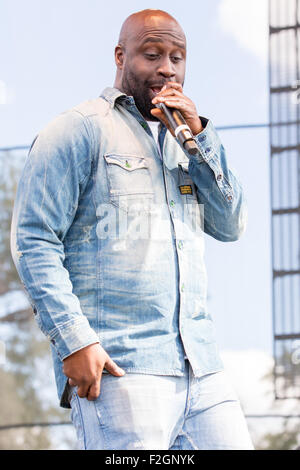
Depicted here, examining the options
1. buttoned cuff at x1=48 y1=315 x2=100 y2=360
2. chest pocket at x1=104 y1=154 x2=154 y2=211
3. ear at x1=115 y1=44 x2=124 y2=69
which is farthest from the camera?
ear at x1=115 y1=44 x2=124 y2=69

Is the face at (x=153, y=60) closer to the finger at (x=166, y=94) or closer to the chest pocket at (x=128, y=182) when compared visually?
the finger at (x=166, y=94)

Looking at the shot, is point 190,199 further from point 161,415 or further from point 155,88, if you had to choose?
point 161,415

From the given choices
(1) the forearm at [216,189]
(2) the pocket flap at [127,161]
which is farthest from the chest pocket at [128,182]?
(1) the forearm at [216,189]

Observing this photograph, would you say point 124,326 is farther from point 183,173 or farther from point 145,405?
point 183,173

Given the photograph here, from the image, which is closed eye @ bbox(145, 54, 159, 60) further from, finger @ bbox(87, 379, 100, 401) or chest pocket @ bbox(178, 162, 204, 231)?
finger @ bbox(87, 379, 100, 401)

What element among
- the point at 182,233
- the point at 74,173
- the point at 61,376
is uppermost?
the point at 74,173

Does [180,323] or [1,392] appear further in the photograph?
[1,392]

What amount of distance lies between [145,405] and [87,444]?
127 mm

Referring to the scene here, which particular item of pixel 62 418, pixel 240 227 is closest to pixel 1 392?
pixel 62 418

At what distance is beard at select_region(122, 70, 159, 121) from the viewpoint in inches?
62.2

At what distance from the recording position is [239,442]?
1375 mm

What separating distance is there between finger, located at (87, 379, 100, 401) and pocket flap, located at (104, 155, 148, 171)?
0.42 m

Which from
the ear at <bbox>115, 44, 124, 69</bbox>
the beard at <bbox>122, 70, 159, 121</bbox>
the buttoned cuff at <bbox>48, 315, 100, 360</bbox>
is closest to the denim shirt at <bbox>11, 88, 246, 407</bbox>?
the buttoned cuff at <bbox>48, 315, 100, 360</bbox>

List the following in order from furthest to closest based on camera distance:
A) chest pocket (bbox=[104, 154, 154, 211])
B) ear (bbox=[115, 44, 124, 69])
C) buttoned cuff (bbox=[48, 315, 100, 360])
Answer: ear (bbox=[115, 44, 124, 69])
chest pocket (bbox=[104, 154, 154, 211])
buttoned cuff (bbox=[48, 315, 100, 360])
